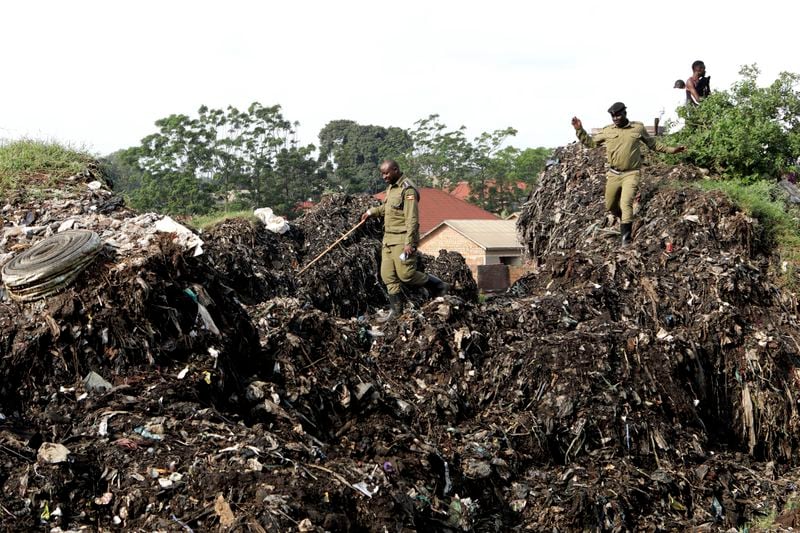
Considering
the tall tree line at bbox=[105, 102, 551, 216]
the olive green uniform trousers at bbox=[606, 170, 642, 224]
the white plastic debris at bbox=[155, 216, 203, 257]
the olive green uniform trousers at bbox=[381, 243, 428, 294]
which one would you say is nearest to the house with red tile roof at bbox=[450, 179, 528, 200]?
the tall tree line at bbox=[105, 102, 551, 216]

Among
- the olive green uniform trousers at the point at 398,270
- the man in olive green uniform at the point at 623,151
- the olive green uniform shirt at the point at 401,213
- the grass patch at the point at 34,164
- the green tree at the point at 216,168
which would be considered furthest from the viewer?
the green tree at the point at 216,168

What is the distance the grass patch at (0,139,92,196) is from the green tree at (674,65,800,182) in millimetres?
7557

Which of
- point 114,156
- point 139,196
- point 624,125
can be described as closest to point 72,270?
point 624,125

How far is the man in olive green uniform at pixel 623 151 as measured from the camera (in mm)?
8781

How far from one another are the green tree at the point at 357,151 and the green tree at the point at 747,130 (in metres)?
31.1

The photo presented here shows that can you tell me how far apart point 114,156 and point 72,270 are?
36998 mm

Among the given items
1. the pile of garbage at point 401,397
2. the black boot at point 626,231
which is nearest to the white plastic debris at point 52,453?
the pile of garbage at point 401,397

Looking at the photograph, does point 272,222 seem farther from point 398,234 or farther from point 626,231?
point 626,231

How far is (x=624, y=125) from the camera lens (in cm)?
886

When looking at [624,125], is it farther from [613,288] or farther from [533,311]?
[533,311]

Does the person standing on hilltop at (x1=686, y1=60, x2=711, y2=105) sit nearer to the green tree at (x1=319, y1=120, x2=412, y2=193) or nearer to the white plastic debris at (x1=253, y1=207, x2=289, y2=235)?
the white plastic debris at (x1=253, y1=207, x2=289, y2=235)

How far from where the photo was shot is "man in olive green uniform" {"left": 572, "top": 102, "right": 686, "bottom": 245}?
8.78 m

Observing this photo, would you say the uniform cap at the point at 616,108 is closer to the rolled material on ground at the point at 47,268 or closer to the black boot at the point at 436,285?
the black boot at the point at 436,285

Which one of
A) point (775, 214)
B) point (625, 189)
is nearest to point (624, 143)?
point (625, 189)
